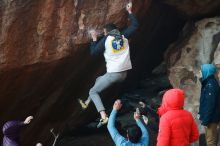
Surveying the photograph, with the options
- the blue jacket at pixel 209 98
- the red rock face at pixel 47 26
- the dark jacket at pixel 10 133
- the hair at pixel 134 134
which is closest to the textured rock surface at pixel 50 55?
the red rock face at pixel 47 26

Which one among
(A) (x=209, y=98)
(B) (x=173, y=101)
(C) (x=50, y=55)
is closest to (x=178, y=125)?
(B) (x=173, y=101)

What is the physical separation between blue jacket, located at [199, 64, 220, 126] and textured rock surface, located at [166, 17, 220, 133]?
Answer: 209 centimetres

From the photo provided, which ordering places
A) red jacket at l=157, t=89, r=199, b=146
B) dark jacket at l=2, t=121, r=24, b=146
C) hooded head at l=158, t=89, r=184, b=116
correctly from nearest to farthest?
red jacket at l=157, t=89, r=199, b=146 < hooded head at l=158, t=89, r=184, b=116 < dark jacket at l=2, t=121, r=24, b=146

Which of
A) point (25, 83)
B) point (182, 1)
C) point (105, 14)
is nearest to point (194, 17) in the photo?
point (182, 1)

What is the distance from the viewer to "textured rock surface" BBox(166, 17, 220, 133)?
34.1ft

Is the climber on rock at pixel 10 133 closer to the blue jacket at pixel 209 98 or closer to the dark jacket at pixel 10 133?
the dark jacket at pixel 10 133

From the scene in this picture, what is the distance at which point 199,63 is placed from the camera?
34.8ft

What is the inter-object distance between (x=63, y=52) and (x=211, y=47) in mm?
3380

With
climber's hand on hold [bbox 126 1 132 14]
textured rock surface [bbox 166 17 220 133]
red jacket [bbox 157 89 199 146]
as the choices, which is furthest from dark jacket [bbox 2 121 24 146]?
textured rock surface [bbox 166 17 220 133]

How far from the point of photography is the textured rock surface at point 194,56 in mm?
10398

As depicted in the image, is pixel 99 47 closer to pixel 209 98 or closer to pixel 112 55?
pixel 112 55

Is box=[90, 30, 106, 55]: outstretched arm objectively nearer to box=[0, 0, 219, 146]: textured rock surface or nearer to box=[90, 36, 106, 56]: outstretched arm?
box=[90, 36, 106, 56]: outstretched arm

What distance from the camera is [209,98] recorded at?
7.89 meters

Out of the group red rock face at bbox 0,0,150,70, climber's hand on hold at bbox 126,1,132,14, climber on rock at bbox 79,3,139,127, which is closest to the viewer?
climber on rock at bbox 79,3,139,127
